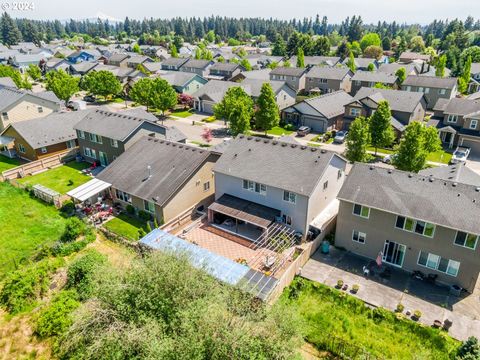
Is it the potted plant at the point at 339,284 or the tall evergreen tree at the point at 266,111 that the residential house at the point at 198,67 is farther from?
the potted plant at the point at 339,284

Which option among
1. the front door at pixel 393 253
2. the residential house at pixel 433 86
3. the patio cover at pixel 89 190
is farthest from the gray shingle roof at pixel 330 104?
the patio cover at pixel 89 190

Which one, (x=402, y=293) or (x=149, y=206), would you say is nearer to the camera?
(x=402, y=293)

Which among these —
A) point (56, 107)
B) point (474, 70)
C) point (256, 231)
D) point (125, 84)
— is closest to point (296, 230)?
point (256, 231)

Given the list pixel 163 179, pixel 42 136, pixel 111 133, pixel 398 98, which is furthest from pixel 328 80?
pixel 42 136

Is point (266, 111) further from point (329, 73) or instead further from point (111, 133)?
point (329, 73)

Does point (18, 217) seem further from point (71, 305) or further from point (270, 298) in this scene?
point (270, 298)

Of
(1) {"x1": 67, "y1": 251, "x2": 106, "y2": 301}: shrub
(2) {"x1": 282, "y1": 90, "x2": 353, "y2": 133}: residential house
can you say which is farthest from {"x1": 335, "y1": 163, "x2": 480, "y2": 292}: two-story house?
(2) {"x1": 282, "y1": 90, "x2": 353, "y2": 133}: residential house
